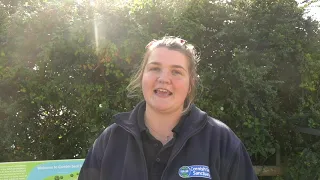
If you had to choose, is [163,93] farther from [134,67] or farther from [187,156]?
[134,67]

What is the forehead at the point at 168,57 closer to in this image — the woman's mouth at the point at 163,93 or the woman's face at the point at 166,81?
the woman's face at the point at 166,81

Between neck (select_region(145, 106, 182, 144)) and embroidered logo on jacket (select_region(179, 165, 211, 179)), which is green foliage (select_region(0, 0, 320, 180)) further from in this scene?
embroidered logo on jacket (select_region(179, 165, 211, 179))

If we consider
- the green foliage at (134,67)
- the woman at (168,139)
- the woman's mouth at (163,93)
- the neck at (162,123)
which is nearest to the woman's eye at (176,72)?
the woman at (168,139)

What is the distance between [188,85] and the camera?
2213 millimetres

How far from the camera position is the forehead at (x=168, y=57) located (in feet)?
6.98

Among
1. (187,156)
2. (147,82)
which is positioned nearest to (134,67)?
(147,82)

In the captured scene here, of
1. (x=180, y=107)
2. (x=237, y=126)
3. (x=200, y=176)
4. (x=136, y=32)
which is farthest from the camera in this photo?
(x=237, y=126)

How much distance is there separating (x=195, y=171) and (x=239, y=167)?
0.78 feet

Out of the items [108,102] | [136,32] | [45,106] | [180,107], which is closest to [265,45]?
[136,32]

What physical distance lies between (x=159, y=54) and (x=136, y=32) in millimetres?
2604

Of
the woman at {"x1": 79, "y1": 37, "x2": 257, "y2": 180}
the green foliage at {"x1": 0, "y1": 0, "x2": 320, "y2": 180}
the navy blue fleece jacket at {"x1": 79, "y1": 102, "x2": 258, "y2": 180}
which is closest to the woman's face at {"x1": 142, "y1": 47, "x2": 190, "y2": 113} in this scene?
the woman at {"x1": 79, "y1": 37, "x2": 257, "y2": 180}

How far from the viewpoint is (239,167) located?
1977 mm

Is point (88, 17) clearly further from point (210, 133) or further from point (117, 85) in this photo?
point (210, 133)

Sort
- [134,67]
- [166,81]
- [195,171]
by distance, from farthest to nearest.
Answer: [134,67] → [166,81] → [195,171]
